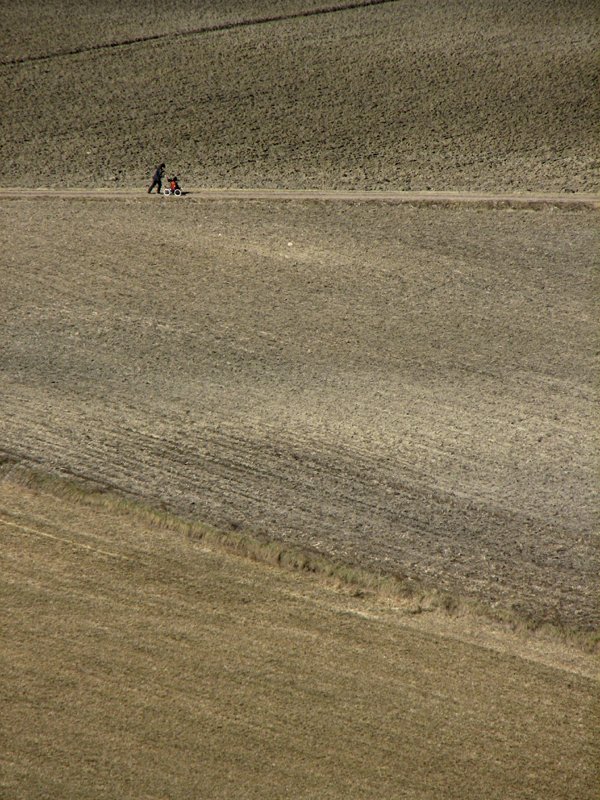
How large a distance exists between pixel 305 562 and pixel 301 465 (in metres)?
2.65

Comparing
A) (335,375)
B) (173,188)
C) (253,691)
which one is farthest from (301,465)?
(173,188)

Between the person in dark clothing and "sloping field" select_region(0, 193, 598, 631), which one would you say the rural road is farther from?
"sloping field" select_region(0, 193, 598, 631)

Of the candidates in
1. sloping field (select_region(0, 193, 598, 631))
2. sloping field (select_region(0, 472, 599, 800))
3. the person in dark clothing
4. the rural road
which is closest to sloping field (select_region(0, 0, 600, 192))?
the rural road

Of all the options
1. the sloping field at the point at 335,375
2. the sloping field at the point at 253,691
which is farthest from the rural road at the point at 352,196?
Answer: the sloping field at the point at 253,691

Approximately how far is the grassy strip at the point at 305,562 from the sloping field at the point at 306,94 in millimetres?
19126

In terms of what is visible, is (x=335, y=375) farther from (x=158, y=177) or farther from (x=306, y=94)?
(x=306, y=94)

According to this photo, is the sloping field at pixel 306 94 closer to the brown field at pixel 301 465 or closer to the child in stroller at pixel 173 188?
the brown field at pixel 301 465

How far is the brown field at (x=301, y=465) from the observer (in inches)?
420

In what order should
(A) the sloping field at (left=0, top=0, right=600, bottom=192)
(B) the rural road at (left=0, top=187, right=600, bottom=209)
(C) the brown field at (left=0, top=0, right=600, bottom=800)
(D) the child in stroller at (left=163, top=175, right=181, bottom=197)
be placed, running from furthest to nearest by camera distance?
(A) the sloping field at (left=0, top=0, right=600, bottom=192) < (D) the child in stroller at (left=163, top=175, right=181, bottom=197) < (B) the rural road at (left=0, top=187, right=600, bottom=209) < (C) the brown field at (left=0, top=0, right=600, bottom=800)

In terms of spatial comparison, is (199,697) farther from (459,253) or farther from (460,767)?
(459,253)

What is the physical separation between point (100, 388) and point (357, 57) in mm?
30413

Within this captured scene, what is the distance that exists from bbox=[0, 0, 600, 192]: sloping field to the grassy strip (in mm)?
19126

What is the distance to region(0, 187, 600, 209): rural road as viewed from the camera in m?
30.2

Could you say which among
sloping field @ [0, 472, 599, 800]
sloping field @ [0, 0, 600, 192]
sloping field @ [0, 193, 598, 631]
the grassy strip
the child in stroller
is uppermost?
sloping field @ [0, 0, 600, 192]
